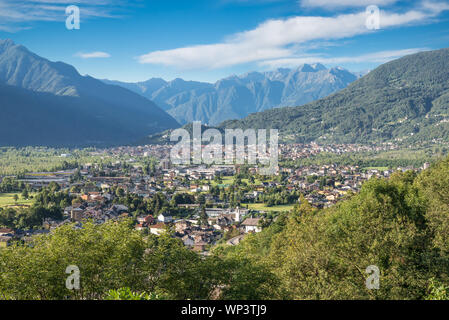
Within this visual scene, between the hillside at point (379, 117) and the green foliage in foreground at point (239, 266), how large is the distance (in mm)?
133687

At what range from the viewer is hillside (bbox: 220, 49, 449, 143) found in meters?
150

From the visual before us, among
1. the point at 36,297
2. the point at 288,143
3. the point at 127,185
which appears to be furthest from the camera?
the point at 288,143

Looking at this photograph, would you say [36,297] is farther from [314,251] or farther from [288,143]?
Answer: [288,143]

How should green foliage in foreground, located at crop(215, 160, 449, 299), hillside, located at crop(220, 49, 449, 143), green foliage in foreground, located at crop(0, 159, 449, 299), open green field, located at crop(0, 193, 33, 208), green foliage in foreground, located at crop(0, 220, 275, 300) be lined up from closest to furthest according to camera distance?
green foliage in foreground, located at crop(0, 220, 275, 300), green foliage in foreground, located at crop(0, 159, 449, 299), green foliage in foreground, located at crop(215, 160, 449, 299), open green field, located at crop(0, 193, 33, 208), hillside, located at crop(220, 49, 449, 143)

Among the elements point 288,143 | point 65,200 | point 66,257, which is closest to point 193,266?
point 66,257

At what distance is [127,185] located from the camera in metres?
61.8

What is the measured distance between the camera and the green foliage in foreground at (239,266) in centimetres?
936

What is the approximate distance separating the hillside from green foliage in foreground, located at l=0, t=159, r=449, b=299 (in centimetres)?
13369

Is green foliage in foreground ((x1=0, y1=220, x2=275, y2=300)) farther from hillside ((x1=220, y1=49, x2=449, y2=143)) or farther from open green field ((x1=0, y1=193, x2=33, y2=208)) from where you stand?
hillside ((x1=220, y1=49, x2=449, y2=143))

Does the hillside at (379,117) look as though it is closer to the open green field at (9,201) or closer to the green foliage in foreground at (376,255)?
the open green field at (9,201)

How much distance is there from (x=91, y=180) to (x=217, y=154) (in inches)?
1741

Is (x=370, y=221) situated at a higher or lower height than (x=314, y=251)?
higher

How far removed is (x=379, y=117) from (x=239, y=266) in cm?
17396

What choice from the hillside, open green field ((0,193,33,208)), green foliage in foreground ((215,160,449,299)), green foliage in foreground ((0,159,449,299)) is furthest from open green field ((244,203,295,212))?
the hillside
